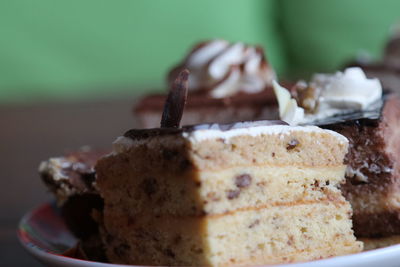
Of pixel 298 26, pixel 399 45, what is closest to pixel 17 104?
pixel 298 26

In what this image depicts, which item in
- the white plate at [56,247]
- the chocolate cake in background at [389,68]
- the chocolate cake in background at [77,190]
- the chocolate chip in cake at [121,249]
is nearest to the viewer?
the white plate at [56,247]

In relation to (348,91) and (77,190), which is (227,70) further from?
(77,190)

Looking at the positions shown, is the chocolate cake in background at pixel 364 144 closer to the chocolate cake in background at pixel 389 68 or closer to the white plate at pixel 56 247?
the white plate at pixel 56 247

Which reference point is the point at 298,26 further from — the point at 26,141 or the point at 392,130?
the point at 392,130

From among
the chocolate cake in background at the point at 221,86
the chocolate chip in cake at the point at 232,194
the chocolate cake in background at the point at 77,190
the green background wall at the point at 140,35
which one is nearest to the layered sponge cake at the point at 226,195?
the chocolate chip in cake at the point at 232,194

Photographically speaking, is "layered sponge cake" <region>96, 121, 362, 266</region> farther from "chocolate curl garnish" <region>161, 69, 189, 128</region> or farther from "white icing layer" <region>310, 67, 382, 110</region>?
"white icing layer" <region>310, 67, 382, 110</region>

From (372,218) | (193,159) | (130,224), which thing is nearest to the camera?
(193,159)
